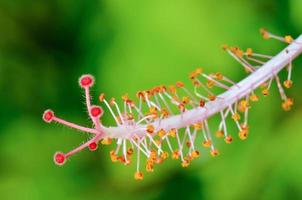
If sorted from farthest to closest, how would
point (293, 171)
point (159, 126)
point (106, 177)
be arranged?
point (106, 177) → point (293, 171) → point (159, 126)

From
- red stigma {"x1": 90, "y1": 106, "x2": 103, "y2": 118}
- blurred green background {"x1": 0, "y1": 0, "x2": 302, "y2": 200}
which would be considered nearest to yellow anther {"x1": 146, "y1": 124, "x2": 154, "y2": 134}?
red stigma {"x1": 90, "y1": 106, "x2": 103, "y2": 118}

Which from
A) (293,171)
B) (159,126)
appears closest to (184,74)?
(293,171)

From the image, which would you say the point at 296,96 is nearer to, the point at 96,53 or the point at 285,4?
the point at 285,4

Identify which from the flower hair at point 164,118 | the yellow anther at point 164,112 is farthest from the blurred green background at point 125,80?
the yellow anther at point 164,112

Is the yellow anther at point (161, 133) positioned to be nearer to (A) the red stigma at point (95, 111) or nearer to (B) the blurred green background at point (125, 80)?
(A) the red stigma at point (95, 111)

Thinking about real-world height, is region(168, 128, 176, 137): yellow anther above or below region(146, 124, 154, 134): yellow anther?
below

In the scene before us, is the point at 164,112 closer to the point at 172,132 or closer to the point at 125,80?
the point at 172,132

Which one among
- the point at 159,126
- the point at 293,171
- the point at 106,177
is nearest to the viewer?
the point at 159,126

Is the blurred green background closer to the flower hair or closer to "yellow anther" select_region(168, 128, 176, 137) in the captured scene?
the flower hair
